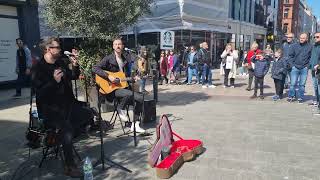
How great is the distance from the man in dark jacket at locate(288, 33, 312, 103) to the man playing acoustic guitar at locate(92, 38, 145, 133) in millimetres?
5187

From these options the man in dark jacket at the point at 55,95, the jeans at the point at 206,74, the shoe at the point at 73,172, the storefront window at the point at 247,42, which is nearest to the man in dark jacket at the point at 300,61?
the jeans at the point at 206,74

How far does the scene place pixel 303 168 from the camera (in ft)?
15.9

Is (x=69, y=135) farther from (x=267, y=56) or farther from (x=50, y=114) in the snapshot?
(x=267, y=56)

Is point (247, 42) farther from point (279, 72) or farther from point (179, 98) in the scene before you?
point (179, 98)

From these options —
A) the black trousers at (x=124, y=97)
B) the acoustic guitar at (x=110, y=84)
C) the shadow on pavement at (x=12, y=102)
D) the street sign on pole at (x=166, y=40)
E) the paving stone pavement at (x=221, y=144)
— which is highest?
the street sign on pole at (x=166, y=40)

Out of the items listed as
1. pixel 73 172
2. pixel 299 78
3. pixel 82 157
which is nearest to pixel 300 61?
pixel 299 78

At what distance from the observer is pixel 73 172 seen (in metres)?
4.49

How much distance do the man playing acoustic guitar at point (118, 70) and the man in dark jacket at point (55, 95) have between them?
1365mm

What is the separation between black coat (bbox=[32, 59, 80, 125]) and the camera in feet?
15.2

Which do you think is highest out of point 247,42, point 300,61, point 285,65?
point 247,42

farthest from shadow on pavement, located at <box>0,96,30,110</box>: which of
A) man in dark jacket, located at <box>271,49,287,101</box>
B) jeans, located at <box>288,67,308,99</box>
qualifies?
jeans, located at <box>288,67,308,99</box>

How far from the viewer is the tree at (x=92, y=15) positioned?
7691mm

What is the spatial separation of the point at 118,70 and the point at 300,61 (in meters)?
5.50

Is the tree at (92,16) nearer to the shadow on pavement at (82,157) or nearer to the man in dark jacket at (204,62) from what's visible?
the shadow on pavement at (82,157)
